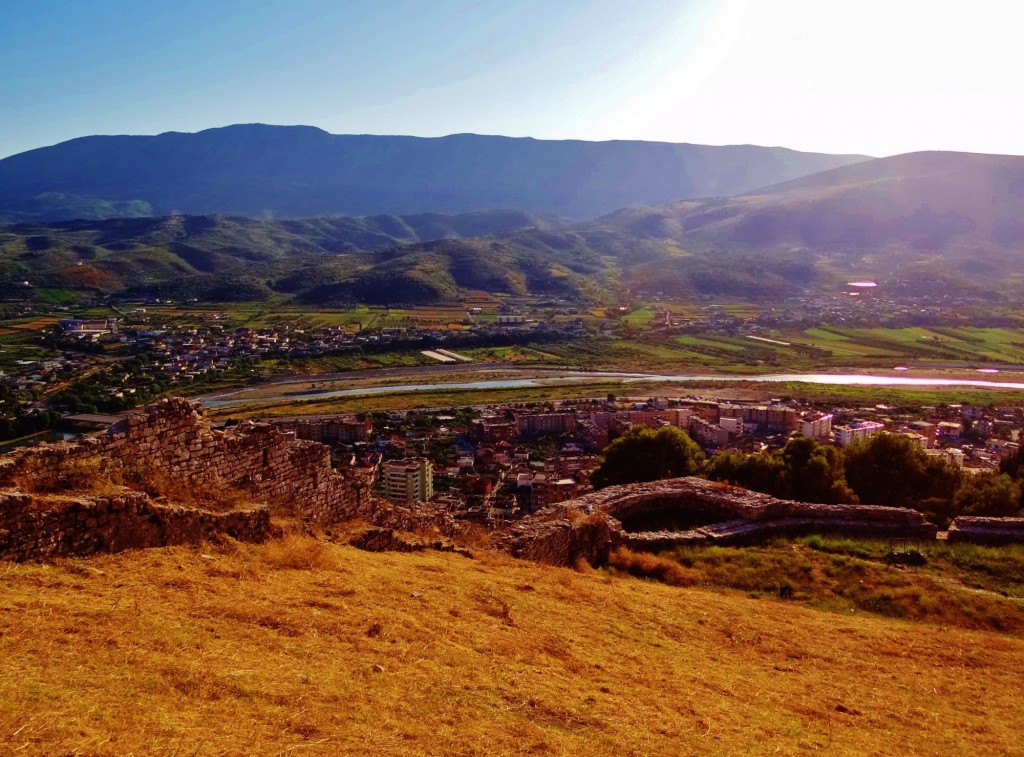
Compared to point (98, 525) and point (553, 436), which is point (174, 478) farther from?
point (553, 436)

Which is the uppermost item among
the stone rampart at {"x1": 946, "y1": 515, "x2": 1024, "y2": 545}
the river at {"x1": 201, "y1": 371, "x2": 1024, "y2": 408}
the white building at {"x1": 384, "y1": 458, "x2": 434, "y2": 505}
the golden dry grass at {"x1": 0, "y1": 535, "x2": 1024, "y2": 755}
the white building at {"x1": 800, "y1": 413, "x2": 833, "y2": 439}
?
the golden dry grass at {"x1": 0, "y1": 535, "x2": 1024, "y2": 755}

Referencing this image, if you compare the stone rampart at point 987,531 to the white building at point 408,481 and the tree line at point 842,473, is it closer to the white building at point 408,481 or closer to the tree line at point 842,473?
the tree line at point 842,473

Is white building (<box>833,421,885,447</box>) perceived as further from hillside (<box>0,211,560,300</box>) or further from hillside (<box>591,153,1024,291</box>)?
hillside (<box>591,153,1024,291</box>)

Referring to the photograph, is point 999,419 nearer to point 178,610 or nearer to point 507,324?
point 178,610

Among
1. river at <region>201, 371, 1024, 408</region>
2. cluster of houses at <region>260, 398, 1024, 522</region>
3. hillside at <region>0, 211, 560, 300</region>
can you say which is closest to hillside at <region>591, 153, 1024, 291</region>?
river at <region>201, 371, 1024, 408</region>

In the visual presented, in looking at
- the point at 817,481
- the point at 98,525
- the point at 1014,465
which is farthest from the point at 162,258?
the point at 1014,465

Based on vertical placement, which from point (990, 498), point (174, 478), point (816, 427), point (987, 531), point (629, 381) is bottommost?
point (629, 381)
